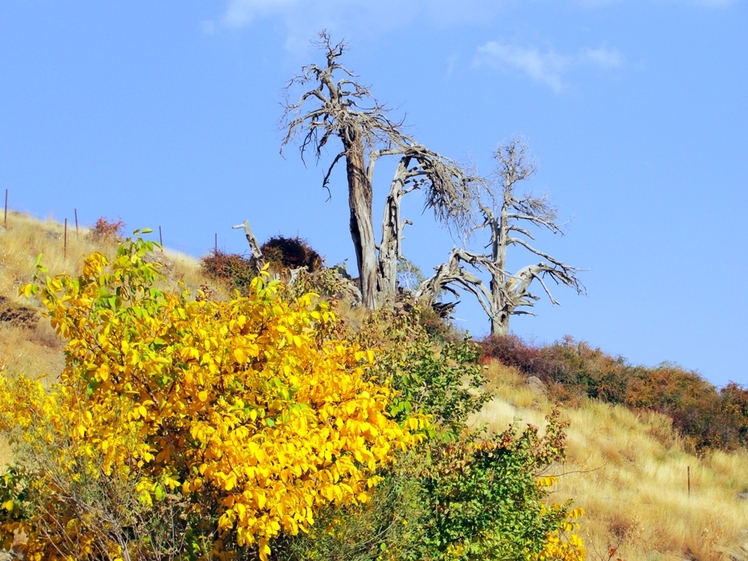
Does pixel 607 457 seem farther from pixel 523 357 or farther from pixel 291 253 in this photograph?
pixel 291 253

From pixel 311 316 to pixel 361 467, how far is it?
183 centimetres

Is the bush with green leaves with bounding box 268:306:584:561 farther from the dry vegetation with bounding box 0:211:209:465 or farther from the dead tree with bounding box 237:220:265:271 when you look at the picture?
the dead tree with bounding box 237:220:265:271

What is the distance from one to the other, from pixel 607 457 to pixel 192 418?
632 inches

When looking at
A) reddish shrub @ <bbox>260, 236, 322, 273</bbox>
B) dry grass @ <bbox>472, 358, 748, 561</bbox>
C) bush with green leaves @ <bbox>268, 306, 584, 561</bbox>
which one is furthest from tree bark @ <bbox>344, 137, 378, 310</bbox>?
bush with green leaves @ <bbox>268, 306, 584, 561</bbox>

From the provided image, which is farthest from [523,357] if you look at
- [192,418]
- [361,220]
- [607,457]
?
[192,418]

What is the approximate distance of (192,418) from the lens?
281 inches

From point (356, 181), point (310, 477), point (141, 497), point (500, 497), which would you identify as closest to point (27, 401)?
point (141, 497)

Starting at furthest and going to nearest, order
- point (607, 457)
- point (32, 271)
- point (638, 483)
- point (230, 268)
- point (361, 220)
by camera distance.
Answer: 1. point (361, 220)
2. point (230, 268)
3. point (32, 271)
4. point (607, 457)
5. point (638, 483)

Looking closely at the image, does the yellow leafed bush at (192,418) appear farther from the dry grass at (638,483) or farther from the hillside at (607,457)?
the hillside at (607,457)

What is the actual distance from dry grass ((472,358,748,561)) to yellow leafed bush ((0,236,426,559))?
428 centimetres

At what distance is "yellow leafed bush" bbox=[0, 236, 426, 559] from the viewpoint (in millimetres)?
6723

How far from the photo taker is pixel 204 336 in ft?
22.1

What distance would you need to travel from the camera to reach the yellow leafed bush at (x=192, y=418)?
6723 mm

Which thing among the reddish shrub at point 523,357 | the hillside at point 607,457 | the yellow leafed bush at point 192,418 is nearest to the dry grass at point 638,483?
the hillside at point 607,457
